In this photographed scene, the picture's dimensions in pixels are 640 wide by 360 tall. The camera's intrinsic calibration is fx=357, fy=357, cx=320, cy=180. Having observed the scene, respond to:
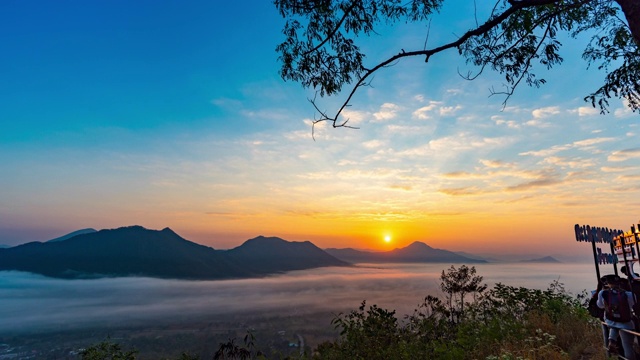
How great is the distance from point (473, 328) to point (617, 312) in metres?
4.21

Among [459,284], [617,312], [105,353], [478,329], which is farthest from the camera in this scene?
[105,353]

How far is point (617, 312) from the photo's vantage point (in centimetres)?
680

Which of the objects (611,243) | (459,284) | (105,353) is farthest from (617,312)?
(105,353)

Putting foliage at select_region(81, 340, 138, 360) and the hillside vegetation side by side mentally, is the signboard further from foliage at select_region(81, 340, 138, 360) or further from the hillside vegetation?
foliage at select_region(81, 340, 138, 360)

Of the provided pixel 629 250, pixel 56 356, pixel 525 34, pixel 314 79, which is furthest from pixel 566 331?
pixel 56 356

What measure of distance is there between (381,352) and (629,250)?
659cm

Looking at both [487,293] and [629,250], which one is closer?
[629,250]

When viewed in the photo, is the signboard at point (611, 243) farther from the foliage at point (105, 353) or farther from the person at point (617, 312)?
the foliage at point (105, 353)

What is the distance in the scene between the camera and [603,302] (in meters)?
7.01

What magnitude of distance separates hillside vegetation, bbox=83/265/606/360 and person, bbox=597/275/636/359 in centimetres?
57

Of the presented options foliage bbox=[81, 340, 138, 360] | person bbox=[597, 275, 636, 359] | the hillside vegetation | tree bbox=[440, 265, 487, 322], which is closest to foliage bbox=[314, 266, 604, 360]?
the hillside vegetation

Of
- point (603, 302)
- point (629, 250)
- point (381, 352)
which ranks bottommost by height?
point (381, 352)

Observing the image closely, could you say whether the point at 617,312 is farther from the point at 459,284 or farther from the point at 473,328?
the point at 459,284

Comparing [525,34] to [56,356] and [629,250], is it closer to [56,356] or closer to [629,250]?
[629,250]
